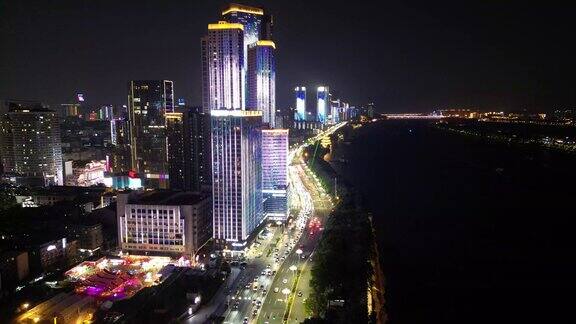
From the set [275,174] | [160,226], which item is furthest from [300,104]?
[160,226]

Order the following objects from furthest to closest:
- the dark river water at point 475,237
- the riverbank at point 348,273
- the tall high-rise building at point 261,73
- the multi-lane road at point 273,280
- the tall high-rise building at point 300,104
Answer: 1. the tall high-rise building at point 300,104
2. the tall high-rise building at point 261,73
3. the dark river water at point 475,237
4. the multi-lane road at point 273,280
5. the riverbank at point 348,273

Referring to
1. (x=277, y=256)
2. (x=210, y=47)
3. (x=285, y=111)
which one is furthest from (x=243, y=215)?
(x=285, y=111)

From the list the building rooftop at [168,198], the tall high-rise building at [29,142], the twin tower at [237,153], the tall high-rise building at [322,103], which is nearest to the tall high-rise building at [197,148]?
the twin tower at [237,153]

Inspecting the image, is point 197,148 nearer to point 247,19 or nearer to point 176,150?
point 176,150

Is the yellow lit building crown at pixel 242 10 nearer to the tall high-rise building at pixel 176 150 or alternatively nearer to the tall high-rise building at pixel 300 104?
the tall high-rise building at pixel 176 150

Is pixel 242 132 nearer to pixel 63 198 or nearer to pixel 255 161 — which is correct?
pixel 255 161

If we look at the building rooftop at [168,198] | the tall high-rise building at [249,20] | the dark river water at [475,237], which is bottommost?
the dark river water at [475,237]
